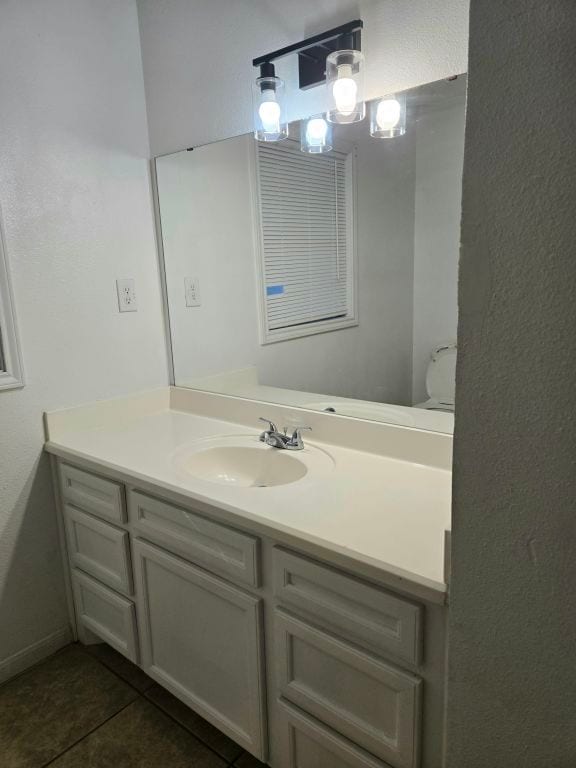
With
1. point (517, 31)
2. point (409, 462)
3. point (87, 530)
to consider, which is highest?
point (517, 31)

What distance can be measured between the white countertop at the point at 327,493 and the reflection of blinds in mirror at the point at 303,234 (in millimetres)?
398

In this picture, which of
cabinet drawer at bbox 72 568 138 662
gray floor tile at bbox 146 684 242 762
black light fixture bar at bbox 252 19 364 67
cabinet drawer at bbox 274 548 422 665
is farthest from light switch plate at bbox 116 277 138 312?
gray floor tile at bbox 146 684 242 762

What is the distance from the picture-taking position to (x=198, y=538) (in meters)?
1.29

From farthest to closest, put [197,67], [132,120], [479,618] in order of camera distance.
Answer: [132,120] → [197,67] → [479,618]

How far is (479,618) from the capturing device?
68 centimetres

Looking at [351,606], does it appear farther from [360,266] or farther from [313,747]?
[360,266]

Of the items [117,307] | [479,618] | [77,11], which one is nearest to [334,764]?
[479,618]

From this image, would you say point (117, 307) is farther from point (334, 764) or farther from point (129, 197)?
point (334, 764)

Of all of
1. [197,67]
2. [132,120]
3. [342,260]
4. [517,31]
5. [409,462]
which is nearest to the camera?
[517,31]

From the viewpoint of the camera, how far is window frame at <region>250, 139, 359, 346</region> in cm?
156

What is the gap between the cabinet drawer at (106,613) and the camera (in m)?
1.60

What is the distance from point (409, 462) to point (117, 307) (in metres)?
1.20

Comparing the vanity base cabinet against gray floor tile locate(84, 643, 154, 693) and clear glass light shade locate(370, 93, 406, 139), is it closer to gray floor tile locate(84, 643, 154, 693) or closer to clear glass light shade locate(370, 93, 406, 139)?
gray floor tile locate(84, 643, 154, 693)

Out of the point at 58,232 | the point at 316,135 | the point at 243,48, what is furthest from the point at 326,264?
the point at 58,232
